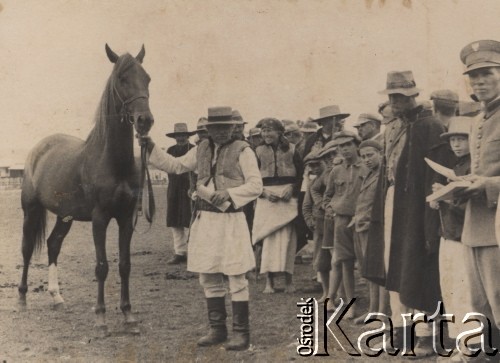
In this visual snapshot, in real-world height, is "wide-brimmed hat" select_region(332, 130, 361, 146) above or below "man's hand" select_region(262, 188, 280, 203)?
above

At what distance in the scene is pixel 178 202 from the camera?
8914mm

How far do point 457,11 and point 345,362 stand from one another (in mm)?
3130

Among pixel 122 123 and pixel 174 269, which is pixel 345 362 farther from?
pixel 174 269

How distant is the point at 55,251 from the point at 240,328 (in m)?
2.42

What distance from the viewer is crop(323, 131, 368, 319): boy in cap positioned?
5496 mm

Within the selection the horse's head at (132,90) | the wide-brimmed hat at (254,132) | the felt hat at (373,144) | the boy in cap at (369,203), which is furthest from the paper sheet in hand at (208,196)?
the wide-brimmed hat at (254,132)

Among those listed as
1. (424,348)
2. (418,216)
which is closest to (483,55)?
(418,216)

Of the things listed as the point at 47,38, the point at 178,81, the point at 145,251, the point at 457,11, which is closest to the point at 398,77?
the point at 457,11

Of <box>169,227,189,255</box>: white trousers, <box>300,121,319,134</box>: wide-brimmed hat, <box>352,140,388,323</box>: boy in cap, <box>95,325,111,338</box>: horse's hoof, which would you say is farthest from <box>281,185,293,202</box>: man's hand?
<box>95,325,111,338</box>: horse's hoof

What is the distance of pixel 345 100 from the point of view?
232 inches

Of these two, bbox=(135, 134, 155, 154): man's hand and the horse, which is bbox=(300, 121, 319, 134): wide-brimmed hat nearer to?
the horse

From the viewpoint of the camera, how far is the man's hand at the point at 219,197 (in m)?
4.78

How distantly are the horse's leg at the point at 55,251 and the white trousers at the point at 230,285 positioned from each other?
1.80m

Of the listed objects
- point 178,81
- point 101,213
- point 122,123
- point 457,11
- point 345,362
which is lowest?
point 345,362
